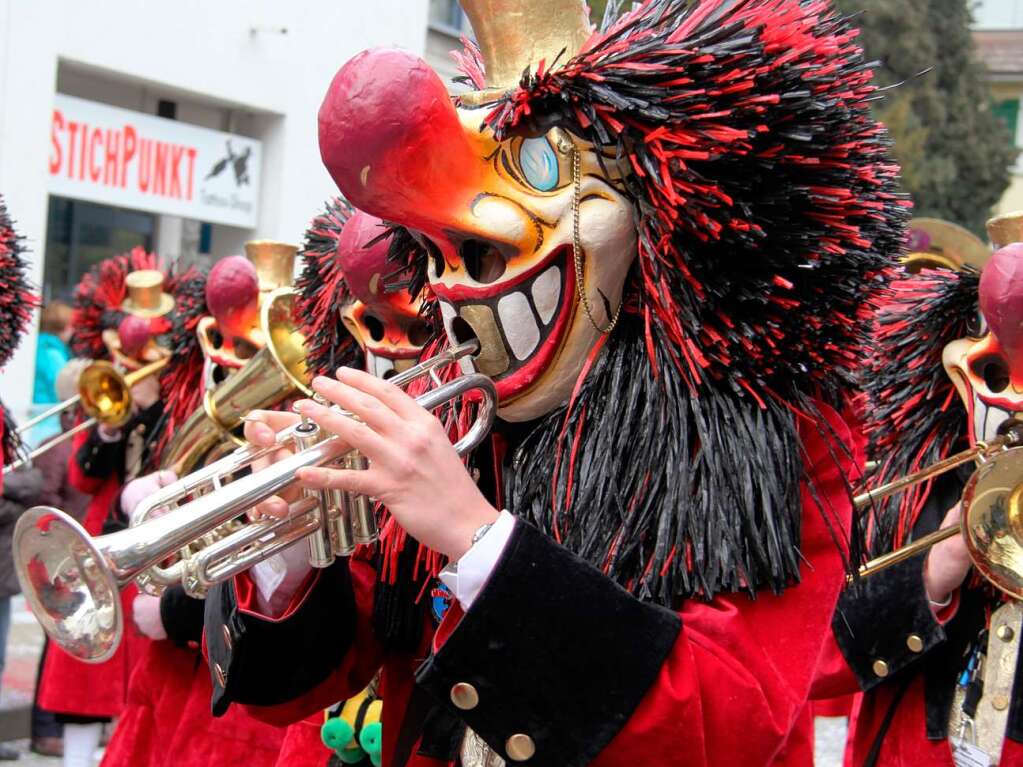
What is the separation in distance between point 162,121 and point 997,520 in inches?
358

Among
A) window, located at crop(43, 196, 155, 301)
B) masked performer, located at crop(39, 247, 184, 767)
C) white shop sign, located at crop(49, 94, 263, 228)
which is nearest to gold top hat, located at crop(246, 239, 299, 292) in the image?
masked performer, located at crop(39, 247, 184, 767)

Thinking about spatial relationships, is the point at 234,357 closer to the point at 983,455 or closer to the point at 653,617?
the point at 983,455

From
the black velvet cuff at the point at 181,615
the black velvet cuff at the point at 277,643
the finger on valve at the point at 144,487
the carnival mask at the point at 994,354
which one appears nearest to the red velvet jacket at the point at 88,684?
the finger on valve at the point at 144,487

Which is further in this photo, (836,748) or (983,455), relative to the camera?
(836,748)

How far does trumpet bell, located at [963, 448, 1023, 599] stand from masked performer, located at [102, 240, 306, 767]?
1766mm

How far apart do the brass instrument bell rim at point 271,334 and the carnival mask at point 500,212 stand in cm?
172

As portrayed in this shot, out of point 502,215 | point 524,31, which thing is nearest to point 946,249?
point 524,31

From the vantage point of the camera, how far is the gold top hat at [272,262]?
14.7 feet

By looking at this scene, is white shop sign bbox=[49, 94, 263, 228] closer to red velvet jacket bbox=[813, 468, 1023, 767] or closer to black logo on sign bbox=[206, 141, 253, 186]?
black logo on sign bbox=[206, 141, 253, 186]

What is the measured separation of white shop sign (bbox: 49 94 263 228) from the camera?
10047 mm

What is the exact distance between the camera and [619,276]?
75.0 inches

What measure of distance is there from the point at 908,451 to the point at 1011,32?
85.8 ft

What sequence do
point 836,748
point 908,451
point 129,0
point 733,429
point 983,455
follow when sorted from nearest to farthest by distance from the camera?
point 733,429 → point 983,455 → point 908,451 → point 836,748 → point 129,0

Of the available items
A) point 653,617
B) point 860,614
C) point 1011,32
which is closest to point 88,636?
point 653,617
